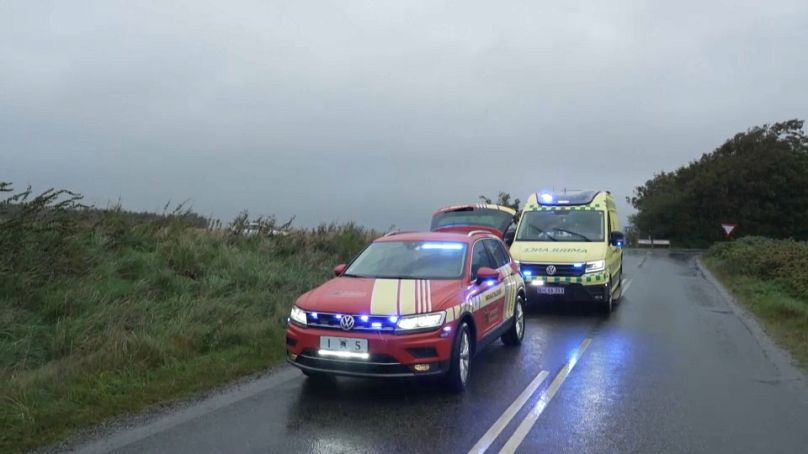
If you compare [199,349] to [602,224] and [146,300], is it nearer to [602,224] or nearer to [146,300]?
[146,300]

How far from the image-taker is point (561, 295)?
12.0m

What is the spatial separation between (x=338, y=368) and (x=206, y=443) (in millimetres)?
1471

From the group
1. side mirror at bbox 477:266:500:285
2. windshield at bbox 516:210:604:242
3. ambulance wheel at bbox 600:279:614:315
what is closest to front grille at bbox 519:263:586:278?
ambulance wheel at bbox 600:279:614:315

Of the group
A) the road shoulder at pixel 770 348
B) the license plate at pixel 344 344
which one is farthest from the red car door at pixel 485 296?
the road shoulder at pixel 770 348

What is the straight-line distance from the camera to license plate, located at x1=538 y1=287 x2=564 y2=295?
472 inches

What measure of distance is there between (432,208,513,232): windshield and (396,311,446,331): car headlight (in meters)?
9.37

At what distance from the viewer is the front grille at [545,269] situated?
39.3ft

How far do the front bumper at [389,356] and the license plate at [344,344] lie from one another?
4 centimetres

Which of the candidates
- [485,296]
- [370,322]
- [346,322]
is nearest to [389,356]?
[370,322]

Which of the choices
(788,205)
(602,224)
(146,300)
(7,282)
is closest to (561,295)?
(602,224)

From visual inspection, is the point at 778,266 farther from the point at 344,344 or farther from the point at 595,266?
the point at 344,344

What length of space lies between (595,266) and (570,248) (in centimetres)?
73

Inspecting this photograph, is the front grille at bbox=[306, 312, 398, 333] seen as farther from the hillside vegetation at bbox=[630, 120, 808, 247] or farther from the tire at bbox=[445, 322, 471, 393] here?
the hillside vegetation at bbox=[630, 120, 808, 247]

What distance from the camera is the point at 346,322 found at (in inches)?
244
